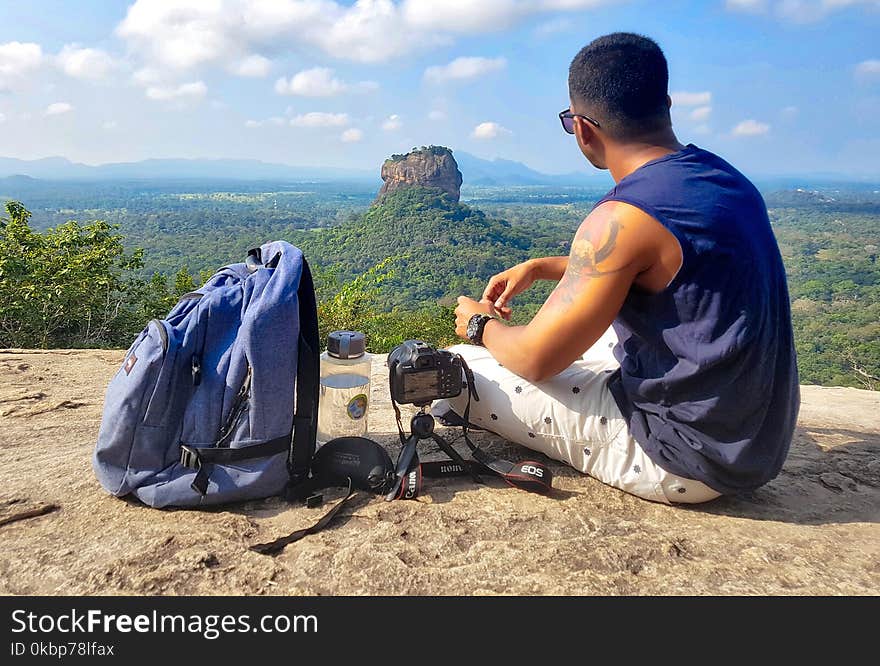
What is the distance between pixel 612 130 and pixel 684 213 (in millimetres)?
487

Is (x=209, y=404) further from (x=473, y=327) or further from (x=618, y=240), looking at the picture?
(x=618, y=240)

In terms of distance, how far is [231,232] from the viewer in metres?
66.4

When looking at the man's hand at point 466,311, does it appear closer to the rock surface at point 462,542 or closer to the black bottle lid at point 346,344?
the black bottle lid at point 346,344

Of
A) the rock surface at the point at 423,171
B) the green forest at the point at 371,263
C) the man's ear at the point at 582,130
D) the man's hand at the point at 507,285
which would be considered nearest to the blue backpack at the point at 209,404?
the man's hand at the point at 507,285

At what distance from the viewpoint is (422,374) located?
250cm

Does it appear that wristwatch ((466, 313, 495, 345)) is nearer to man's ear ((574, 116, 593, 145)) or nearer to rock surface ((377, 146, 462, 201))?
man's ear ((574, 116, 593, 145))

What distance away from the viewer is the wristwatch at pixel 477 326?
2588mm

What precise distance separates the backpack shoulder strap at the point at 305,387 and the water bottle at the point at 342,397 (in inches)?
14.1

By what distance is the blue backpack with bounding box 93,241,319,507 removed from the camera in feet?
7.30

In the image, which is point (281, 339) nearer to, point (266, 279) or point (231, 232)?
point (266, 279)

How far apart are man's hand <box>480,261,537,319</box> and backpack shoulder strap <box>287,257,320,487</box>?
35.9 inches

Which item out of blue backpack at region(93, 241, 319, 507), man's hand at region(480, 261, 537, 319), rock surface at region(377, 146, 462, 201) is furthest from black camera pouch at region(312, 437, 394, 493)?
rock surface at region(377, 146, 462, 201)

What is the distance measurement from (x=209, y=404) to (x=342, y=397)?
782 mm

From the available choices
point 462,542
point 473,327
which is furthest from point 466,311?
point 462,542
